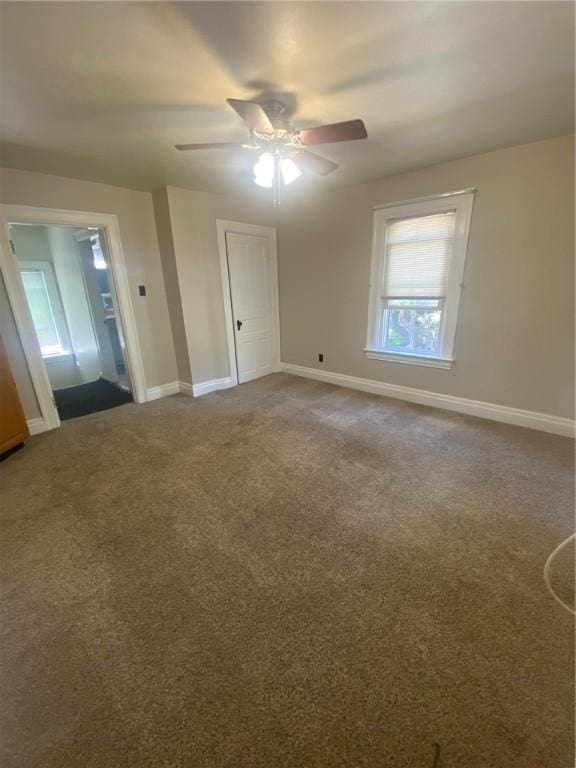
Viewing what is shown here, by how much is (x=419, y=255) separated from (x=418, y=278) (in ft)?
0.79

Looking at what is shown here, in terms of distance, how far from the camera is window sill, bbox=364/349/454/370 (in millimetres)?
3469

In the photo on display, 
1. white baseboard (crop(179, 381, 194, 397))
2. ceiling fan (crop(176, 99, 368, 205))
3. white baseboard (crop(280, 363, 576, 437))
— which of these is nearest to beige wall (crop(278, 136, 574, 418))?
white baseboard (crop(280, 363, 576, 437))

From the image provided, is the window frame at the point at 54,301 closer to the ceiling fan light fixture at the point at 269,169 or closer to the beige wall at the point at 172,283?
the beige wall at the point at 172,283

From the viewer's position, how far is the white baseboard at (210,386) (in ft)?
13.7

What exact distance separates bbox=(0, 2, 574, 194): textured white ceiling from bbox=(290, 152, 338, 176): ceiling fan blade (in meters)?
0.23

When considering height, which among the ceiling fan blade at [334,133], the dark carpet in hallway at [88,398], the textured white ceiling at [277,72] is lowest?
the dark carpet in hallway at [88,398]

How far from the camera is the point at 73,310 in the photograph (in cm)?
531

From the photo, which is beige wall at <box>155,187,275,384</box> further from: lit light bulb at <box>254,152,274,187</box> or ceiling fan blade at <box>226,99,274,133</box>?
ceiling fan blade at <box>226,99,274,133</box>

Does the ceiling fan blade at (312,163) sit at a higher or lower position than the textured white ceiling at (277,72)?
lower

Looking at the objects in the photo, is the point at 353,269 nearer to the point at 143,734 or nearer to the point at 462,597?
the point at 462,597

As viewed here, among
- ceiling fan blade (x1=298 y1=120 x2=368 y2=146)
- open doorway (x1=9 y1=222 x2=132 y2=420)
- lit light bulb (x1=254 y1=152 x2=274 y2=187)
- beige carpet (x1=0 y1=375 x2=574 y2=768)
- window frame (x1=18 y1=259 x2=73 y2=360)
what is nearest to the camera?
beige carpet (x1=0 y1=375 x2=574 y2=768)

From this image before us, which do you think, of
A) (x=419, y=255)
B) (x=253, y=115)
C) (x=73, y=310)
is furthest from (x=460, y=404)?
(x=73, y=310)

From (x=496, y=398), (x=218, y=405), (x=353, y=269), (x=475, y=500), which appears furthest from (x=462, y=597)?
(x=353, y=269)

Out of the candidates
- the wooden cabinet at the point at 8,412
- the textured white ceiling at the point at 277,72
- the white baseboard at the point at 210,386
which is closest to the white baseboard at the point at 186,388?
the white baseboard at the point at 210,386
